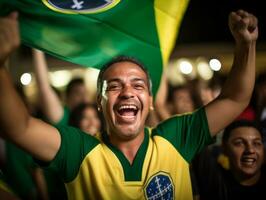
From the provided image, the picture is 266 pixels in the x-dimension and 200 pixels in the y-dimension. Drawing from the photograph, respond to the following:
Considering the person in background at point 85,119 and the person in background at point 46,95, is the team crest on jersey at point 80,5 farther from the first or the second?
the person in background at point 85,119

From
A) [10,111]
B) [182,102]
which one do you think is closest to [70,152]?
[10,111]

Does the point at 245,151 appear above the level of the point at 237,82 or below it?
below

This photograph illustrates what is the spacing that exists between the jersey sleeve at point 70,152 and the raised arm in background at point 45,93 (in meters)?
1.28

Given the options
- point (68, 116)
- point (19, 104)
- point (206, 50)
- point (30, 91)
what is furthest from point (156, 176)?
point (206, 50)

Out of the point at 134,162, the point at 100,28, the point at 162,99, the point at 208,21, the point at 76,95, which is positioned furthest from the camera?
the point at 208,21

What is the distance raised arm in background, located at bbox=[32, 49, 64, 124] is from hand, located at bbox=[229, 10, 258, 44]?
5.31ft

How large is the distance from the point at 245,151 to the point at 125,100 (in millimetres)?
1070

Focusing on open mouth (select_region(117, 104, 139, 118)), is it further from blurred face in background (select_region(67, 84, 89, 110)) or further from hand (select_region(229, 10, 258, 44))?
blurred face in background (select_region(67, 84, 89, 110))

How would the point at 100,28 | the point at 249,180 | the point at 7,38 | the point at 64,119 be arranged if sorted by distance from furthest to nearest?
1. the point at 64,119
2. the point at 100,28
3. the point at 249,180
4. the point at 7,38

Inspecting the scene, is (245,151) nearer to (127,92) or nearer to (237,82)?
(237,82)

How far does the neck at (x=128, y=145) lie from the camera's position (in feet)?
7.86

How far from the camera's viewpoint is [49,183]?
3.24 m

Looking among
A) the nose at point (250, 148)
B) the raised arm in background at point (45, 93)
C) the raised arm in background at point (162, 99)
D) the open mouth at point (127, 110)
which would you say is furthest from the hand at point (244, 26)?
the raised arm in background at point (45, 93)

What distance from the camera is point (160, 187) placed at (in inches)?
90.3
